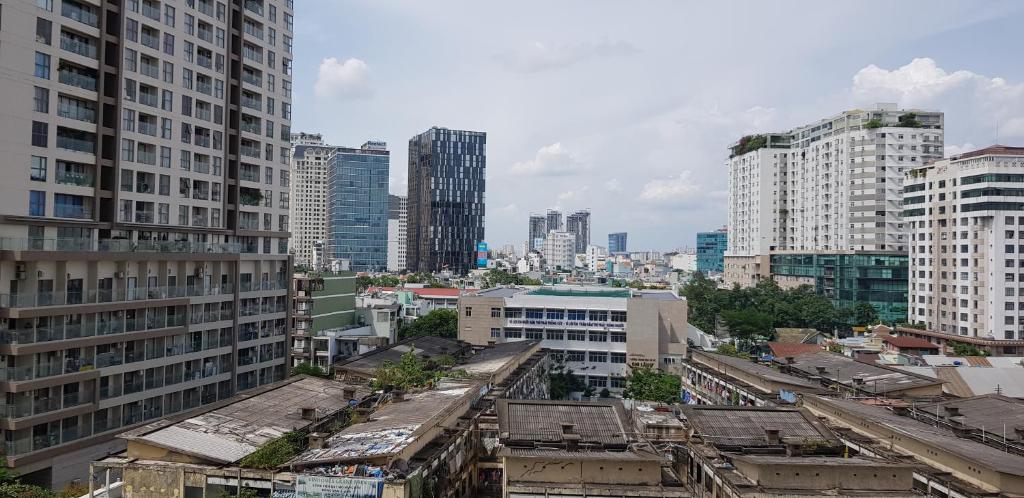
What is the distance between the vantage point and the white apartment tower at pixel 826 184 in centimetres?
8594

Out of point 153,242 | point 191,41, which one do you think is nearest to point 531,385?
point 153,242

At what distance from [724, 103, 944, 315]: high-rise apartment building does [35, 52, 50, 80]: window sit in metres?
83.7

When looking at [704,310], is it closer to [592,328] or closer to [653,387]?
[592,328]

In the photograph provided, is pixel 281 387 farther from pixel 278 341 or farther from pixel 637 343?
pixel 637 343

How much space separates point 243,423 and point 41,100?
1961 cm

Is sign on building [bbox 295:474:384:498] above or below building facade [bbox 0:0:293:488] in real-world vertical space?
below

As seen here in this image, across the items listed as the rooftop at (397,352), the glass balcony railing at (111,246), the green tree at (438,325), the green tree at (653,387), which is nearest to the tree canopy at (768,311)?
the green tree at (653,387)

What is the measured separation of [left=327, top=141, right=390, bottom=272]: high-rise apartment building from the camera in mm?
158500

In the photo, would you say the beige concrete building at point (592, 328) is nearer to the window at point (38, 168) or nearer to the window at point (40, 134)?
the window at point (38, 168)

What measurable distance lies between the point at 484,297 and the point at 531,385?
772 inches

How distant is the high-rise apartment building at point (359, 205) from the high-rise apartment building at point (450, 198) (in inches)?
546

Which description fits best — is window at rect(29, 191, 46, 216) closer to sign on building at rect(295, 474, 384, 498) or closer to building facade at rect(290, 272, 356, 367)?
sign on building at rect(295, 474, 384, 498)

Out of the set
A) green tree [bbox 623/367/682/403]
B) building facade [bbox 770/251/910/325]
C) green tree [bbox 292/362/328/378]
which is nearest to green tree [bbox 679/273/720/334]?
building facade [bbox 770/251/910/325]

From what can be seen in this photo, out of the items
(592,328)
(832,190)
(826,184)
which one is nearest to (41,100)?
(592,328)
